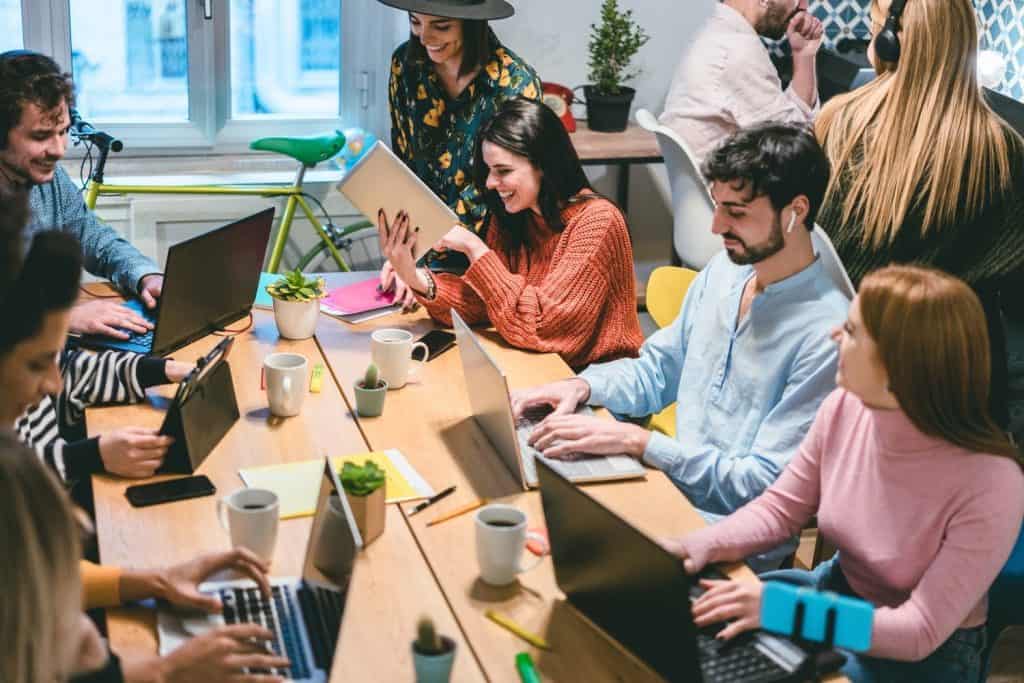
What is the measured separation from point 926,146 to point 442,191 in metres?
1.25

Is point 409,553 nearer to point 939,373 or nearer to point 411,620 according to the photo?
point 411,620

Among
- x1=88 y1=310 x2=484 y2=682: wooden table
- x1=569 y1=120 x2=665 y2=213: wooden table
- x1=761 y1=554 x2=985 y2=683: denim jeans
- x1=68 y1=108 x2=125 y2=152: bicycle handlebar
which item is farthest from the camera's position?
x1=569 y1=120 x2=665 y2=213: wooden table

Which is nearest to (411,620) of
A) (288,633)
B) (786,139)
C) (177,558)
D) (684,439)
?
(288,633)

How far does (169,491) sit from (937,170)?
1.69 metres

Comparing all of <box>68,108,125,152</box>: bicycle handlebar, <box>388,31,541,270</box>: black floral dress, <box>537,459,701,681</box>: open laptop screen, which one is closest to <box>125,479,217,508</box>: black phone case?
<box>537,459,701,681</box>: open laptop screen

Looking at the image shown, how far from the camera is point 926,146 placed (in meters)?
2.60

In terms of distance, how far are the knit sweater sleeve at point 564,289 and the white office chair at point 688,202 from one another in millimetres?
964

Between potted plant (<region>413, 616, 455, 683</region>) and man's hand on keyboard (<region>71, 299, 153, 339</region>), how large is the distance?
4.54 feet

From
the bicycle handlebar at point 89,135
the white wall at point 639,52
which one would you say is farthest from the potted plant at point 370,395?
the white wall at point 639,52

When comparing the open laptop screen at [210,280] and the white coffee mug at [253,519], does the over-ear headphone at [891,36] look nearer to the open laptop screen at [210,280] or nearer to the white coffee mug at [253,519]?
the open laptop screen at [210,280]

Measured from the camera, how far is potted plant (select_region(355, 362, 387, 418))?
228 centimetres

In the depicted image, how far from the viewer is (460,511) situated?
6.40 ft

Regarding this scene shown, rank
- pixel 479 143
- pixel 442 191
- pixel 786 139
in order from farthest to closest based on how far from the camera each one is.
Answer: pixel 442 191 → pixel 479 143 → pixel 786 139

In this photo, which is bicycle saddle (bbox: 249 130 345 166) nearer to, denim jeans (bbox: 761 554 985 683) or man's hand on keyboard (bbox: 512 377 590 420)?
man's hand on keyboard (bbox: 512 377 590 420)
